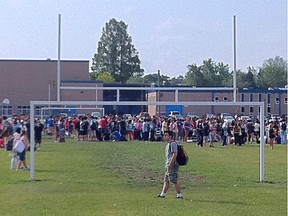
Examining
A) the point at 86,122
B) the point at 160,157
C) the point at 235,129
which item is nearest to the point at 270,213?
the point at 160,157

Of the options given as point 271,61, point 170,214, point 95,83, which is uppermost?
point 271,61

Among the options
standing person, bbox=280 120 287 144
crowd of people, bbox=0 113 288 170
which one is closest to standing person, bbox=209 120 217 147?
crowd of people, bbox=0 113 288 170

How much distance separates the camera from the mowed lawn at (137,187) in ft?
50.7

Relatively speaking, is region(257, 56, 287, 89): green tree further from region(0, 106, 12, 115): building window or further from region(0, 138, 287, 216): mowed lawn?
region(0, 138, 287, 216): mowed lawn

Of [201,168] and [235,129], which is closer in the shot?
[201,168]

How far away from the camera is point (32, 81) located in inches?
1538

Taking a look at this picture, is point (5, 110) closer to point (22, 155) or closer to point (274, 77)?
point (274, 77)

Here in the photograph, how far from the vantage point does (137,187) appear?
65.4 feet

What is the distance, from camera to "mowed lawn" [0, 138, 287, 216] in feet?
50.7

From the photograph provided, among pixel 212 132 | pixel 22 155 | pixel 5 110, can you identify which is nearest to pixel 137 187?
pixel 22 155

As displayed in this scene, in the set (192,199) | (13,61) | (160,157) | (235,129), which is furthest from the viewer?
(235,129)

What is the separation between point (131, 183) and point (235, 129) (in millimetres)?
23816

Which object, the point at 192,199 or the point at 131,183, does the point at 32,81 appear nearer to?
the point at 131,183

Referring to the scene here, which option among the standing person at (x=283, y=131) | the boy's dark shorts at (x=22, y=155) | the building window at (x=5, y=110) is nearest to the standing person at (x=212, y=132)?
the standing person at (x=283, y=131)
